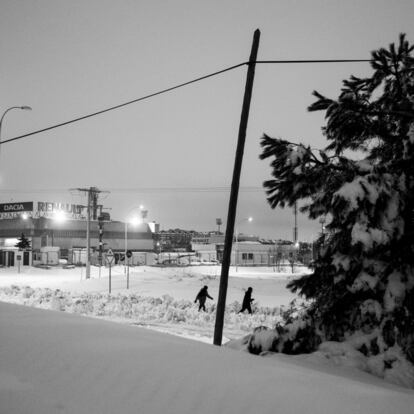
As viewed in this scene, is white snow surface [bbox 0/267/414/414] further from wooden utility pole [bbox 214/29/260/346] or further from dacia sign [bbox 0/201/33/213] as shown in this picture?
dacia sign [bbox 0/201/33/213]

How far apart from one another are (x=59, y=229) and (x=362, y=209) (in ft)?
239

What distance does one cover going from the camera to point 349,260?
5852 millimetres

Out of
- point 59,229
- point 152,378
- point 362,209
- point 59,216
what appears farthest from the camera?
point 59,216

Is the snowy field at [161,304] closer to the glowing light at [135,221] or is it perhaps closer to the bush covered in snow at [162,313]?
the bush covered in snow at [162,313]

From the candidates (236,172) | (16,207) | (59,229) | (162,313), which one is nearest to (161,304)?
(162,313)

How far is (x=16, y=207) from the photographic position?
250ft

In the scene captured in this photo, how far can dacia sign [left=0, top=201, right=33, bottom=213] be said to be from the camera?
246ft

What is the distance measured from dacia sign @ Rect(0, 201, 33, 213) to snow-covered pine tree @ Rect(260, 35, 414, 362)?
75804mm

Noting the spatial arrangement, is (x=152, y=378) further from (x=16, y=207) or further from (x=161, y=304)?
(x=16, y=207)

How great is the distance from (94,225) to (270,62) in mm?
71711

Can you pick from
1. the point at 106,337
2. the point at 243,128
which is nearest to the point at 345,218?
the point at 106,337

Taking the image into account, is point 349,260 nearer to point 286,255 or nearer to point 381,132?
point 381,132

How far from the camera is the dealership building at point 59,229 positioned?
234 feet

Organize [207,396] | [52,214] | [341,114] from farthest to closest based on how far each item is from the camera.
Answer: [52,214]
[341,114]
[207,396]
